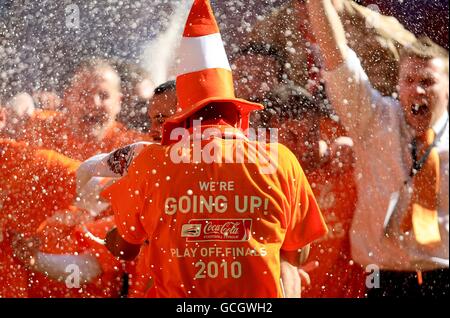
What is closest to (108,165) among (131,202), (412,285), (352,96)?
(131,202)

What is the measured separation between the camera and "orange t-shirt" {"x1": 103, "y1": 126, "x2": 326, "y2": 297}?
1.43 m

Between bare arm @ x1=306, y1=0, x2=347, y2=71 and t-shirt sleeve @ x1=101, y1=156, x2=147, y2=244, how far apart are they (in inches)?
28.7

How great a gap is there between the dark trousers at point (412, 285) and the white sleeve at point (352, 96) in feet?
1.29

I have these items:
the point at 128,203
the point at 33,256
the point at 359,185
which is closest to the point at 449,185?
the point at 359,185

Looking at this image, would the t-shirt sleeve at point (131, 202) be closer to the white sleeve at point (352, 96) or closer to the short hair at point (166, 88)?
the short hair at point (166, 88)

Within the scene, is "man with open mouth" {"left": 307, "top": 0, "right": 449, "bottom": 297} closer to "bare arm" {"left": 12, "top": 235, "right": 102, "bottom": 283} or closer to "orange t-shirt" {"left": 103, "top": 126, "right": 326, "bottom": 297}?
"orange t-shirt" {"left": 103, "top": 126, "right": 326, "bottom": 297}

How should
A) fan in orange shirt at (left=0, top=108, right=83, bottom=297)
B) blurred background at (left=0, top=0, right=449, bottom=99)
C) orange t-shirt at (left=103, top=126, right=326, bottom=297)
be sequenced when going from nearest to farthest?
orange t-shirt at (left=103, top=126, right=326, bottom=297) → fan in orange shirt at (left=0, top=108, right=83, bottom=297) → blurred background at (left=0, top=0, right=449, bottom=99)

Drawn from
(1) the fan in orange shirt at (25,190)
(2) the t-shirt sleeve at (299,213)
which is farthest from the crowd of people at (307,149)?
(2) the t-shirt sleeve at (299,213)

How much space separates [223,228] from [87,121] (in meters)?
0.70

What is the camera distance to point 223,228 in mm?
1459

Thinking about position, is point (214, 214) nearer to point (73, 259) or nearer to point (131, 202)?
point (131, 202)

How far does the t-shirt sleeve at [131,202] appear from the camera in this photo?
1.44 meters

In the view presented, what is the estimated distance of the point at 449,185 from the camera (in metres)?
1.98

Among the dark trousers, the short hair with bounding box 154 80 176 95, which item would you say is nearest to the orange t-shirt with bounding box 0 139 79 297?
the short hair with bounding box 154 80 176 95
